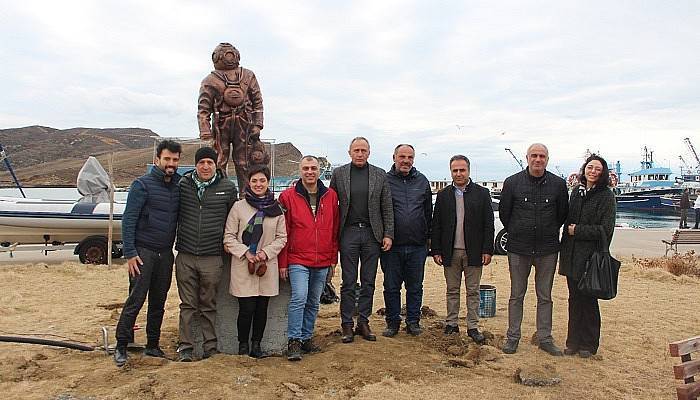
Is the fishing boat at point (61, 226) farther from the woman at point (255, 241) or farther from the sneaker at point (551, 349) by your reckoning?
the sneaker at point (551, 349)

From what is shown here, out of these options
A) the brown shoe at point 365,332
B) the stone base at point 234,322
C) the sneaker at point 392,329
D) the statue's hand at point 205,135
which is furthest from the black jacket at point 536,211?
the statue's hand at point 205,135

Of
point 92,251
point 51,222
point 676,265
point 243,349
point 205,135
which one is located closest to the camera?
point 243,349

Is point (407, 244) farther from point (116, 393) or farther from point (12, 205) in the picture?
point (12, 205)

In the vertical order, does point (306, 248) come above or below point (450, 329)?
above

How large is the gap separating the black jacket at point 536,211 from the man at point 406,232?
29.4 inches

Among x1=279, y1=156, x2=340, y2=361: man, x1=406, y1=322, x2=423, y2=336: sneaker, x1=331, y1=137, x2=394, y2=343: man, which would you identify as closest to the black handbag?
x1=406, y1=322, x2=423, y2=336: sneaker

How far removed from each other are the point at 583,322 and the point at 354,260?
6.91ft

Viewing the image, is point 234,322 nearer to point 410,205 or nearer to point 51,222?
point 410,205

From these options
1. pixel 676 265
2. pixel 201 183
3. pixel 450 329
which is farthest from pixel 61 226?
pixel 676 265

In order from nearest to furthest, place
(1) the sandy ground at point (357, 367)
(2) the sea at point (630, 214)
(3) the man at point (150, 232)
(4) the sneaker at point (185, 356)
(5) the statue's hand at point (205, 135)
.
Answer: (1) the sandy ground at point (357, 367) < (3) the man at point (150, 232) < (4) the sneaker at point (185, 356) < (5) the statue's hand at point (205, 135) < (2) the sea at point (630, 214)

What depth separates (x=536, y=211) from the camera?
4.89m

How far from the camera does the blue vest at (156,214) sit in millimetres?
4293

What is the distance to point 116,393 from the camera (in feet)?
12.4

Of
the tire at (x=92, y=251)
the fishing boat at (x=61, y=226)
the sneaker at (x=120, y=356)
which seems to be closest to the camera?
the sneaker at (x=120, y=356)
